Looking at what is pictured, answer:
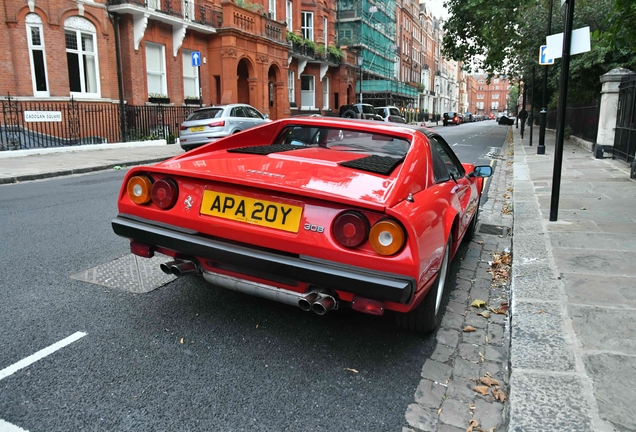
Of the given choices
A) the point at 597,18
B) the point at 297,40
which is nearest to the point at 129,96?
the point at 297,40

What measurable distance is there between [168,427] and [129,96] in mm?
19947

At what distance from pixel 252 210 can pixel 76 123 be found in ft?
56.5

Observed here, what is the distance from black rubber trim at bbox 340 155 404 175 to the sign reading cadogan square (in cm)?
1609

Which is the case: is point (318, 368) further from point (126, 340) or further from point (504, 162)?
point (504, 162)

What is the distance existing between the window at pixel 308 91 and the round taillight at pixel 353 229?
34.4 meters

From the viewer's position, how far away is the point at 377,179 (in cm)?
293

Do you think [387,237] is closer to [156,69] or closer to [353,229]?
[353,229]

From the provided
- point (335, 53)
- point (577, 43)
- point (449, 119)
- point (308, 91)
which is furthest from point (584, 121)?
point (449, 119)

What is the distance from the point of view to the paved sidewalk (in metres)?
2.34

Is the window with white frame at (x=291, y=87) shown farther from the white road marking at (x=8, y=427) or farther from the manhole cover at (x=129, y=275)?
the white road marking at (x=8, y=427)

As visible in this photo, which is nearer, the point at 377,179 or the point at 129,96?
the point at 377,179

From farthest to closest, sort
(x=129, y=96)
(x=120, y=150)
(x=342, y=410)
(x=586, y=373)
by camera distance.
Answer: (x=129, y=96), (x=120, y=150), (x=586, y=373), (x=342, y=410)

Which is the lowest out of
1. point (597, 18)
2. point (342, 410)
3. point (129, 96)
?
point (342, 410)

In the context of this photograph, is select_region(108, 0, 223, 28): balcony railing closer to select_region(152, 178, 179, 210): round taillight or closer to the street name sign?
the street name sign
